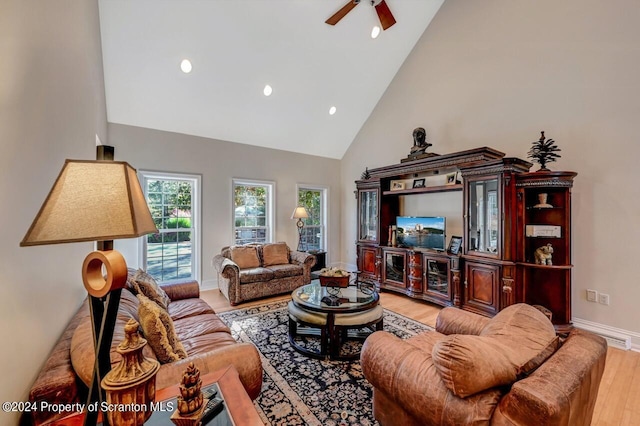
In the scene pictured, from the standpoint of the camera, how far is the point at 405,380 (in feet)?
4.59

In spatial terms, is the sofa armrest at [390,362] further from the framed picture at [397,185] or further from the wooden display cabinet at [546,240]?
the framed picture at [397,185]

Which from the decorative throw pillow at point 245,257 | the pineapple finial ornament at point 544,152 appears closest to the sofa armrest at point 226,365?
the decorative throw pillow at point 245,257

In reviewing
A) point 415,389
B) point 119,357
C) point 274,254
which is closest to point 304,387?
point 415,389

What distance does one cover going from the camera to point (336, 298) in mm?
2867

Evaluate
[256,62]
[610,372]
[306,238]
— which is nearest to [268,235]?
[306,238]

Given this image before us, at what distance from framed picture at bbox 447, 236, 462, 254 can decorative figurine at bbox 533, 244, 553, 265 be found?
95 centimetres

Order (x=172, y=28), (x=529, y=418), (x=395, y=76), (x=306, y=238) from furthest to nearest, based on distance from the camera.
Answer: (x=306, y=238)
(x=395, y=76)
(x=172, y=28)
(x=529, y=418)

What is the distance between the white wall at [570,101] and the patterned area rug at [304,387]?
7.96ft

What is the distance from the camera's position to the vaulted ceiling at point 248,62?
3521mm

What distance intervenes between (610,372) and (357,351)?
2.32 metres

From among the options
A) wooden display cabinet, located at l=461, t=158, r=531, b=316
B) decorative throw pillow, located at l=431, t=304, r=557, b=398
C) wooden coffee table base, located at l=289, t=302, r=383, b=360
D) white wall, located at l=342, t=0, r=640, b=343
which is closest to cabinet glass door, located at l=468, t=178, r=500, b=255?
wooden display cabinet, located at l=461, t=158, r=531, b=316

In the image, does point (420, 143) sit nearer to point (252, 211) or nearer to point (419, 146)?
point (419, 146)

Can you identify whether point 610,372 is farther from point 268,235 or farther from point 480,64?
point 268,235

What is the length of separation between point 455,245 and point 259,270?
3135 mm
